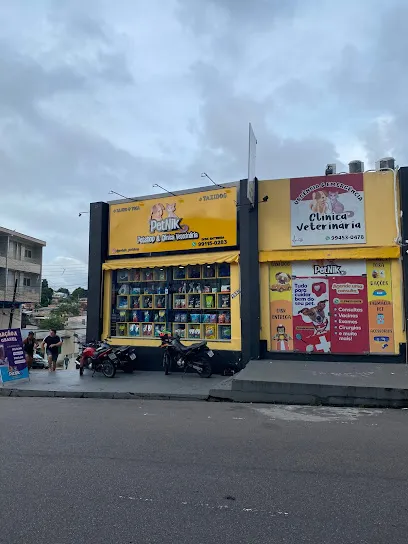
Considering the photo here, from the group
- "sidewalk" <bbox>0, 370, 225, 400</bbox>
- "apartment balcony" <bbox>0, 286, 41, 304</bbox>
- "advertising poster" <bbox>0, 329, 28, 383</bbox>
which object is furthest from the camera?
"apartment balcony" <bbox>0, 286, 41, 304</bbox>

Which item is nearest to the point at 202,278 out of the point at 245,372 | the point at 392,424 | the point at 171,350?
the point at 171,350

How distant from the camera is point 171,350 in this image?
1326 cm

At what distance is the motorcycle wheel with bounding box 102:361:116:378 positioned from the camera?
42.6 ft

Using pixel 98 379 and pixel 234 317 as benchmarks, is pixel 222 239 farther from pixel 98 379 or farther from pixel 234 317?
pixel 98 379

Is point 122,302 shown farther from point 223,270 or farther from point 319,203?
point 319,203

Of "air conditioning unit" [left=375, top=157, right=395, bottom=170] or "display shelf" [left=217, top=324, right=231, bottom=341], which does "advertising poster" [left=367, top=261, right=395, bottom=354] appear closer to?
"air conditioning unit" [left=375, top=157, right=395, bottom=170]

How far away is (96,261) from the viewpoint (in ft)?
51.0

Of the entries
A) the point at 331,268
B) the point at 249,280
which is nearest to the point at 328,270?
the point at 331,268

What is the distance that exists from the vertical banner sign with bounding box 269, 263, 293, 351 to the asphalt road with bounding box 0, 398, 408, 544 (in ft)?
15.7

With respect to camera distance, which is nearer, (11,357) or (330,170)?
(11,357)

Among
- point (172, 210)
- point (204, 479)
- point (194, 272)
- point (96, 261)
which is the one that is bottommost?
point (204, 479)

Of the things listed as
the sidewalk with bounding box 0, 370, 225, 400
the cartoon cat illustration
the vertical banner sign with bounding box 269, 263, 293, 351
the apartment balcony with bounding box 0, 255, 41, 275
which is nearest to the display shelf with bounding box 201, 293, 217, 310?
the vertical banner sign with bounding box 269, 263, 293, 351

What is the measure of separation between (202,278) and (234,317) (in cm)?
175

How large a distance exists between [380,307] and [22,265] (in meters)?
36.4
